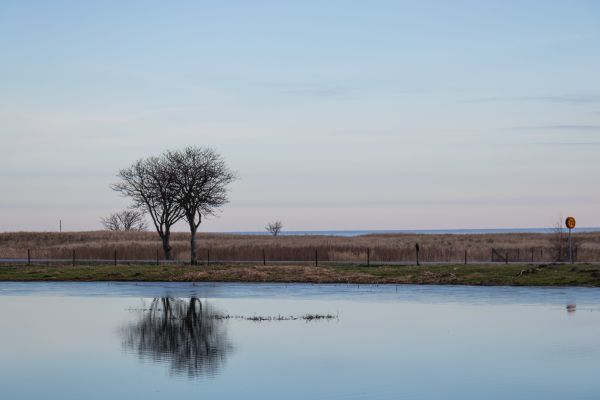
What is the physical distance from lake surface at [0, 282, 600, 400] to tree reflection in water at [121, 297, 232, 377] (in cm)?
5

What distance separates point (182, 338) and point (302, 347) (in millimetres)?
3849

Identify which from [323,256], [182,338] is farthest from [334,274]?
[182,338]

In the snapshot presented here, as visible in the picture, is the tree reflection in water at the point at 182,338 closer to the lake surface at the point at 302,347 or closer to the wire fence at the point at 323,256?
the lake surface at the point at 302,347

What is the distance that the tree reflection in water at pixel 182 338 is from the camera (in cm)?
2177

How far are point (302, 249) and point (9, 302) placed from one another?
1174 inches

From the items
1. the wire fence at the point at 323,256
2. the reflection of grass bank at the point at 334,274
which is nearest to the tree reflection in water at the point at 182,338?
the reflection of grass bank at the point at 334,274

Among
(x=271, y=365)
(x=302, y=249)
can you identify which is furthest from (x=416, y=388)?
(x=302, y=249)

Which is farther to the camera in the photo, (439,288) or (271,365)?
(439,288)

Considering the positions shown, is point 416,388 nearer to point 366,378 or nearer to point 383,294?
point 366,378

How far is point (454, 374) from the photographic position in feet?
66.5

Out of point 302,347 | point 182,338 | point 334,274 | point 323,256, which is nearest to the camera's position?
point 302,347

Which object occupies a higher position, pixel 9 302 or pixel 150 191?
pixel 150 191

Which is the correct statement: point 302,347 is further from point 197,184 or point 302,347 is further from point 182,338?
point 197,184

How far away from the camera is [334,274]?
164 ft
